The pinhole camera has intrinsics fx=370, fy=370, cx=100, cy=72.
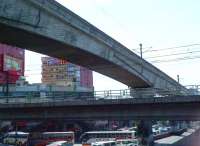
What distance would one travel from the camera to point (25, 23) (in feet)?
100.0

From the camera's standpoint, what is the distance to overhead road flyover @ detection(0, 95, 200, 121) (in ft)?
127

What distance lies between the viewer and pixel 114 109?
42844 millimetres

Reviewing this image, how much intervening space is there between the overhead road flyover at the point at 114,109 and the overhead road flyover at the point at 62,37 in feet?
18.6

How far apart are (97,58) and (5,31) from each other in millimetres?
→ 15454

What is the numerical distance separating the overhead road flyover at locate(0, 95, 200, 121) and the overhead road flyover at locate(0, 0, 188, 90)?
568 cm

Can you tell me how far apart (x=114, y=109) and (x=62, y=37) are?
1191 cm

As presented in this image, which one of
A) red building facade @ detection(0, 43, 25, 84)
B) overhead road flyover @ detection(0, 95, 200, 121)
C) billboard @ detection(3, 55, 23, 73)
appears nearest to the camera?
overhead road flyover @ detection(0, 95, 200, 121)

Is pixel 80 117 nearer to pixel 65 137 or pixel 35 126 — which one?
pixel 65 137

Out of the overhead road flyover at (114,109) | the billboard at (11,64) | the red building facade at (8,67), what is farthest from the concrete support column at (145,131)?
the billboard at (11,64)

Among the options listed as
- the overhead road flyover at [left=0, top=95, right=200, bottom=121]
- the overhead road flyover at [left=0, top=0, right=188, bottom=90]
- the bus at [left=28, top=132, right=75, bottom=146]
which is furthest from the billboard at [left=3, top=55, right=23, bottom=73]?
the overhead road flyover at [left=0, top=0, right=188, bottom=90]

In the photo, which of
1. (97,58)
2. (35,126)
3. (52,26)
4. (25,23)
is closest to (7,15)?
(25,23)

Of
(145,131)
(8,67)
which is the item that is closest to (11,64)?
(8,67)

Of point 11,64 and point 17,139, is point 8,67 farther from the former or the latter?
point 17,139

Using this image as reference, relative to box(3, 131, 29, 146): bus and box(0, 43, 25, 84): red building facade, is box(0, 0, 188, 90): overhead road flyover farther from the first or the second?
box(0, 43, 25, 84): red building facade
